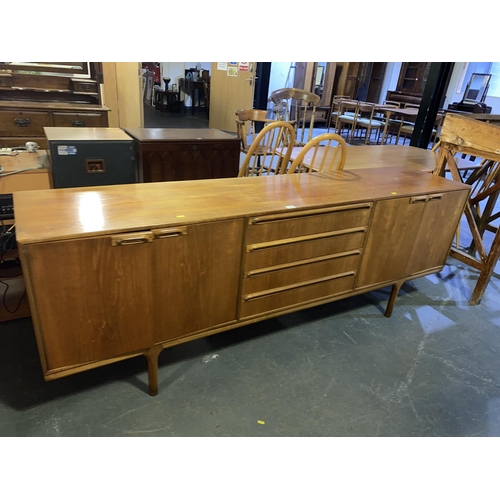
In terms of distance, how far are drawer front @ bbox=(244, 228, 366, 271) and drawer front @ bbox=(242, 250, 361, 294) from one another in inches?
0.9

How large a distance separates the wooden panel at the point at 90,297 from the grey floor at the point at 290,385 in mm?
304

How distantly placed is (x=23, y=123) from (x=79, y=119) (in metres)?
0.41

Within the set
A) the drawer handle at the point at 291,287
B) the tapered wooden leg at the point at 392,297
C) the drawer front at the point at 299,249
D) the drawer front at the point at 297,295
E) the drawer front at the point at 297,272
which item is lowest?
the tapered wooden leg at the point at 392,297

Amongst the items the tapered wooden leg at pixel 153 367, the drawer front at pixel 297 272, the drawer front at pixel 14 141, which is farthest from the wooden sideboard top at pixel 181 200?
the drawer front at pixel 14 141

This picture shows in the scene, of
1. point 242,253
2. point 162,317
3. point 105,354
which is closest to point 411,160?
point 242,253

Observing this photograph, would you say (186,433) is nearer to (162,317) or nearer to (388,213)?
(162,317)

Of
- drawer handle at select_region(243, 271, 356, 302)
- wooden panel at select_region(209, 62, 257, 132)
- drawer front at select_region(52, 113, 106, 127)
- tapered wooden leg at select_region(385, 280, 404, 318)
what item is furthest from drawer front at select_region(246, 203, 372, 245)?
wooden panel at select_region(209, 62, 257, 132)

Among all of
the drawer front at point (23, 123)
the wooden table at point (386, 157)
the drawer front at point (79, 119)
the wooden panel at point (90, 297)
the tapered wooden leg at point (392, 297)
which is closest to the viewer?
the wooden panel at point (90, 297)

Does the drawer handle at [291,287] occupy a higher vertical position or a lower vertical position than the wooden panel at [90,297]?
lower

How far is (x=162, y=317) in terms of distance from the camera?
1.47m

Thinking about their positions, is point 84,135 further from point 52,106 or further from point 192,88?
point 192,88

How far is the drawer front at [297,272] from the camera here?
1654 millimetres

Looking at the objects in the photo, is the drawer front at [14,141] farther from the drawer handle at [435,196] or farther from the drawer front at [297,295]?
the drawer handle at [435,196]

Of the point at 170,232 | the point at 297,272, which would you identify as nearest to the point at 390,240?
the point at 297,272
